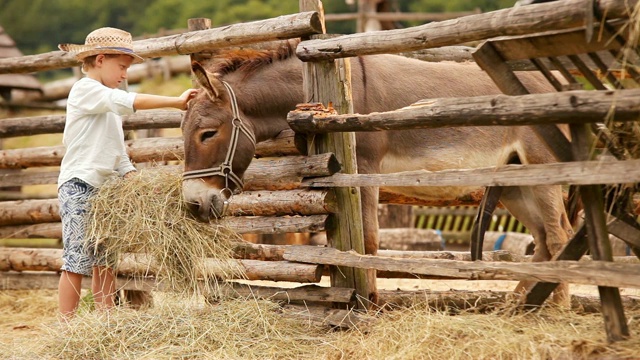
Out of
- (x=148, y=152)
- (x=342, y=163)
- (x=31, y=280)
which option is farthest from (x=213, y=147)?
(x=31, y=280)

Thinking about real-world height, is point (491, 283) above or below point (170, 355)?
below

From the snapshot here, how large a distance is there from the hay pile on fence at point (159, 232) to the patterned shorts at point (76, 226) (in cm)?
7

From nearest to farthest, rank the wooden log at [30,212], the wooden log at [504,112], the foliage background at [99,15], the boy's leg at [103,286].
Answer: the wooden log at [504,112], the boy's leg at [103,286], the wooden log at [30,212], the foliage background at [99,15]

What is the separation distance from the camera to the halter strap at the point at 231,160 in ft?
16.7

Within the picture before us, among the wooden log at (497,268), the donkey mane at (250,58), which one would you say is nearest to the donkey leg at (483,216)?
the wooden log at (497,268)

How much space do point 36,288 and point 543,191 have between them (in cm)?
486

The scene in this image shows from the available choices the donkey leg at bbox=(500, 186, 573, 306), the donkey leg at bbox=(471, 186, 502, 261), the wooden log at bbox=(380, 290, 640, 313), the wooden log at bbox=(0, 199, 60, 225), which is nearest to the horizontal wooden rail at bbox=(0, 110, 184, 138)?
the wooden log at bbox=(0, 199, 60, 225)

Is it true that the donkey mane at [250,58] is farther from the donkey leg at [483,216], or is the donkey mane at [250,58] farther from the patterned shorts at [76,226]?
the donkey leg at [483,216]

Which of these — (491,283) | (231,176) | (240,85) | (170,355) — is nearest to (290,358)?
(170,355)

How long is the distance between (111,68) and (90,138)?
50cm

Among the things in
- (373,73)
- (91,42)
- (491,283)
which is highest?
(91,42)

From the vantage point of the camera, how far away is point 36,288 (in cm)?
750

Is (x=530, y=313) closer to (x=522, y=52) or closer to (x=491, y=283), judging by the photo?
(x=522, y=52)

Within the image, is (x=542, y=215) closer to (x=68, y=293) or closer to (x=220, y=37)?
(x=220, y=37)
